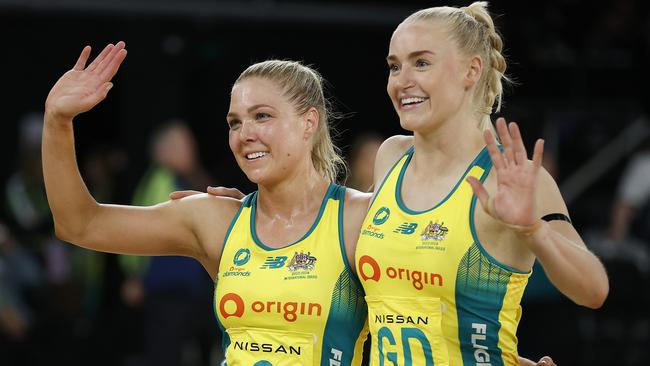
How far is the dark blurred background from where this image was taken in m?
8.55

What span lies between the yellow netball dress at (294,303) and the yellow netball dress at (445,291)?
0.16 metres

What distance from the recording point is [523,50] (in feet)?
32.7

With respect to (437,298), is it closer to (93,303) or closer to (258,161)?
(258,161)

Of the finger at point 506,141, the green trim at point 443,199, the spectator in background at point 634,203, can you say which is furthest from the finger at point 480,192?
the spectator in background at point 634,203

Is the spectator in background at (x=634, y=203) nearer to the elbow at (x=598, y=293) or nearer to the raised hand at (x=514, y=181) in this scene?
the elbow at (x=598, y=293)

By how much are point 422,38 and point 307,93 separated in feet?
1.62

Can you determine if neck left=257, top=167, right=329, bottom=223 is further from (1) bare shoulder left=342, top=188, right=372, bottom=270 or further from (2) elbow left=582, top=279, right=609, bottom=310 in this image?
(2) elbow left=582, top=279, right=609, bottom=310

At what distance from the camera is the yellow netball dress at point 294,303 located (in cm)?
376

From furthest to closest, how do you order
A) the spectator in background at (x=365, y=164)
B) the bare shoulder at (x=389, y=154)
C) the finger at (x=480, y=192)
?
the spectator in background at (x=365, y=164), the bare shoulder at (x=389, y=154), the finger at (x=480, y=192)

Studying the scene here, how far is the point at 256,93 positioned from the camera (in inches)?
154

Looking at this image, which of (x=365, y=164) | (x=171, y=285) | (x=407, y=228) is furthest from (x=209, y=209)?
(x=171, y=285)

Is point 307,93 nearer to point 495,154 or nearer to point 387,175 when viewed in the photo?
point 387,175

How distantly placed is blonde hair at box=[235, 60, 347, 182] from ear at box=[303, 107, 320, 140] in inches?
0.6

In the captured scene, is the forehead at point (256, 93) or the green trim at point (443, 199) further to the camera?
the forehead at point (256, 93)
